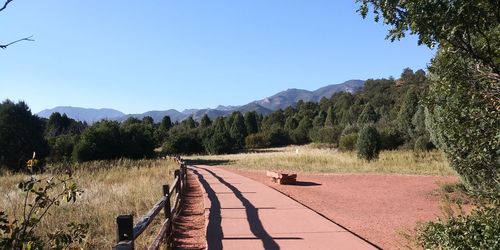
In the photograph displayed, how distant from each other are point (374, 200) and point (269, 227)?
6.35 m

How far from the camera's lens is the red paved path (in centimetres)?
759

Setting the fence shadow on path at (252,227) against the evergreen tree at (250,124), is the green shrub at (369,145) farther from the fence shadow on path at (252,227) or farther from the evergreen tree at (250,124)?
the evergreen tree at (250,124)

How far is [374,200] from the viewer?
14.3 m

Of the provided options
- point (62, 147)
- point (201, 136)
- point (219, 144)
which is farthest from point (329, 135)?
point (62, 147)

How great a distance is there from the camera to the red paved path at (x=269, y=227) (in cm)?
759

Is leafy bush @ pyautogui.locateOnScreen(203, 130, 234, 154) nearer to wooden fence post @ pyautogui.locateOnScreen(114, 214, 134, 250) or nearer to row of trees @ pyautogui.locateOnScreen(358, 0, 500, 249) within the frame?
row of trees @ pyautogui.locateOnScreen(358, 0, 500, 249)

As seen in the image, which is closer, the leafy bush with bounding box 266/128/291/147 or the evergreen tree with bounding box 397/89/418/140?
the evergreen tree with bounding box 397/89/418/140

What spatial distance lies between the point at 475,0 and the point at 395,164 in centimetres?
2282

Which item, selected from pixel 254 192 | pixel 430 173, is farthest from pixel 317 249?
pixel 430 173

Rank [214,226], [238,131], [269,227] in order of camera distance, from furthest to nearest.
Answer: [238,131] < [214,226] < [269,227]

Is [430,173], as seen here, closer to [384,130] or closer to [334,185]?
[334,185]

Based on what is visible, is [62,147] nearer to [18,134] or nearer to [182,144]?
[18,134]

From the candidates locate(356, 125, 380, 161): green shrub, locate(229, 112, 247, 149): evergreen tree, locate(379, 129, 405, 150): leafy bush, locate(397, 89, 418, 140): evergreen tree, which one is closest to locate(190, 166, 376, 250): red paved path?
locate(356, 125, 380, 161): green shrub

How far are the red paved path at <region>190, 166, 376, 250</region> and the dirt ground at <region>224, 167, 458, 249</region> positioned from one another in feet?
2.06
